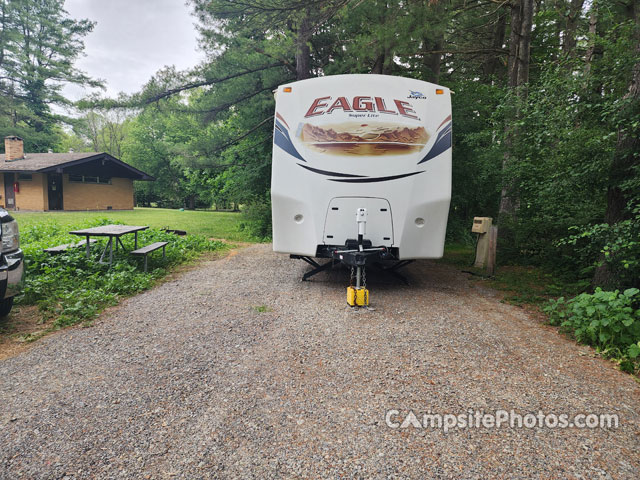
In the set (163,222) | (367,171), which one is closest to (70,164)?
(163,222)

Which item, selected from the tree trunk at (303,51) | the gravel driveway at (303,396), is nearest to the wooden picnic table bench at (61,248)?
the gravel driveway at (303,396)

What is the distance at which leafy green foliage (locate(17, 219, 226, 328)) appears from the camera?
4.19 m

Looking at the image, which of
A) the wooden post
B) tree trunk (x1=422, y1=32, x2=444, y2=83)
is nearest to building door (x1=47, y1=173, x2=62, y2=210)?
tree trunk (x1=422, y1=32, x2=444, y2=83)

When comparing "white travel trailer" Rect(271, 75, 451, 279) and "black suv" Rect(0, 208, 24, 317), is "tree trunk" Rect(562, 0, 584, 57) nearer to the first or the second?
"white travel trailer" Rect(271, 75, 451, 279)

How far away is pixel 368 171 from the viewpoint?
15.6 ft

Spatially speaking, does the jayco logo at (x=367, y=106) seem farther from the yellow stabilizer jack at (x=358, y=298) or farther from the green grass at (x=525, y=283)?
the green grass at (x=525, y=283)

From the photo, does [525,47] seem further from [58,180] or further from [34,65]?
[34,65]

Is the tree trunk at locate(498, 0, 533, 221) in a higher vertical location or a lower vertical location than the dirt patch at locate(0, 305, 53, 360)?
higher

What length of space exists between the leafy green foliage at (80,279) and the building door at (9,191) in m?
18.0

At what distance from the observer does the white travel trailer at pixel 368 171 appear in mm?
4758

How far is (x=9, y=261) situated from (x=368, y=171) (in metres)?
3.93

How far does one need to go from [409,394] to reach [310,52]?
11903 millimetres

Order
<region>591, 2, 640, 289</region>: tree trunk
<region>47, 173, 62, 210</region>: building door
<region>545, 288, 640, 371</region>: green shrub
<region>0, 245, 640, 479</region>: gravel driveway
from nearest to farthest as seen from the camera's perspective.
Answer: <region>0, 245, 640, 479</region>: gravel driveway < <region>545, 288, 640, 371</region>: green shrub < <region>591, 2, 640, 289</region>: tree trunk < <region>47, 173, 62, 210</region>: building door

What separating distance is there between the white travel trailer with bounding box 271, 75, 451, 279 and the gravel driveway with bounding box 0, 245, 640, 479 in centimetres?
103
